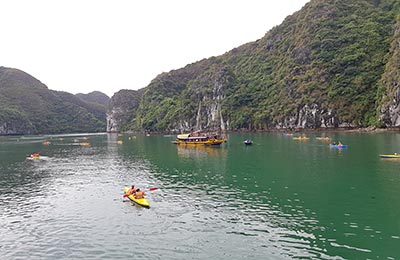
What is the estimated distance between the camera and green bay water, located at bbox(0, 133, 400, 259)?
2183cm

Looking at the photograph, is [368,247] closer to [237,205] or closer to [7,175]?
[237,205]

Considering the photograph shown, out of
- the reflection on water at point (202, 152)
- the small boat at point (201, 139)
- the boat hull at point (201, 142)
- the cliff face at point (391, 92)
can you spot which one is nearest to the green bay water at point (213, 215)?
the reflection on water at point (202, 152)

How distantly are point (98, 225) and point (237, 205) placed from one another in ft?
45.0

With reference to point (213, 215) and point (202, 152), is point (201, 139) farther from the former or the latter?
point (213, 215)

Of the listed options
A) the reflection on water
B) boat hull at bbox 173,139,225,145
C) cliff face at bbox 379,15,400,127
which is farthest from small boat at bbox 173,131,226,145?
cliff face at bbox 379,15,400,127

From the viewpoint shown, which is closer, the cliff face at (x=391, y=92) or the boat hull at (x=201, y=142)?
the boat hull at (x=201, y=142)

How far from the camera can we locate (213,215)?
29.2 m

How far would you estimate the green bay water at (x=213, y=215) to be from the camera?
2183 centimetres

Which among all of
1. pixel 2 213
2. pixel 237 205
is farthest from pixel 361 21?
pixel 2 213

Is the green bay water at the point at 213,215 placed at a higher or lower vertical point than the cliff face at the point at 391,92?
lower

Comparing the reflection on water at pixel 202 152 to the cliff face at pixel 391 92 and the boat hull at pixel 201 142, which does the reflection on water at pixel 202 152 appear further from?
the cliff face at pixel 391 92

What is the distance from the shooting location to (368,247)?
68.5ft

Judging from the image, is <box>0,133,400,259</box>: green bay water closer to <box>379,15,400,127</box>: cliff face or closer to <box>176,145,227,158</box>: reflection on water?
<box>176,145,227,158</box>: reflection on water

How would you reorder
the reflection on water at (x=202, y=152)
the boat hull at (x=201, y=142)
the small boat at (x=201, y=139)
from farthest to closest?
1. the small boat at (x=201, y=139)
2. the boat hull at (x=201, y=142)
3. the reflection on water at (x=202, y=152)
